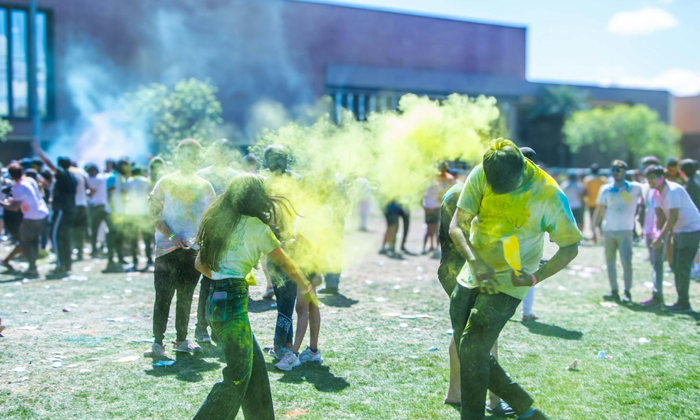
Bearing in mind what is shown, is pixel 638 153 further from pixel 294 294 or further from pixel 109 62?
pixel 294 294

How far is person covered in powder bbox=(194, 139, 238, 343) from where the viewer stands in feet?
19.0

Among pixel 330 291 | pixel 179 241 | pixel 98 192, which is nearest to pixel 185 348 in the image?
pixel 179 241

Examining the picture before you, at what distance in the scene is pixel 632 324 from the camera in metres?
6.91

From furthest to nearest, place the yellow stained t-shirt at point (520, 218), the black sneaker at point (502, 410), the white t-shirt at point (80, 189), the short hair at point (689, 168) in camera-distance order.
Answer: the white t-shirt at point (80, 189) → the short hair at point (689, 168) → the black sneaker at point (502, 410) → the yellow stained t-shirt at point (520, 218)

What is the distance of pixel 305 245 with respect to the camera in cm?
535

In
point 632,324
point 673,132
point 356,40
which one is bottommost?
point 632,324

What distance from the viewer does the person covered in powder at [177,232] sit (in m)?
5.27

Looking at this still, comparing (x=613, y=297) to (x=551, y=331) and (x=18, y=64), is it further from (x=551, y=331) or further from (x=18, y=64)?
(x=18, y=64)

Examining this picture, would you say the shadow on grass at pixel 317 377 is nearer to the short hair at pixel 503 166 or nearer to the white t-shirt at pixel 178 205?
the white t-shirt at pixel 178 205

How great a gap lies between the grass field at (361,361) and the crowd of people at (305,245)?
1.16 ft

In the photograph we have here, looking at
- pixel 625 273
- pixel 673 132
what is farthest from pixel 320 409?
pixel 673 132

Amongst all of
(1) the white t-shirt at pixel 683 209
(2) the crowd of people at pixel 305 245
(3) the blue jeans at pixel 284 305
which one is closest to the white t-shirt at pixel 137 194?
(2) the crowd of people at pixel 305 245

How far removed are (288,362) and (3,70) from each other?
25.4m

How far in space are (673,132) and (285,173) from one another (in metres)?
52.0
